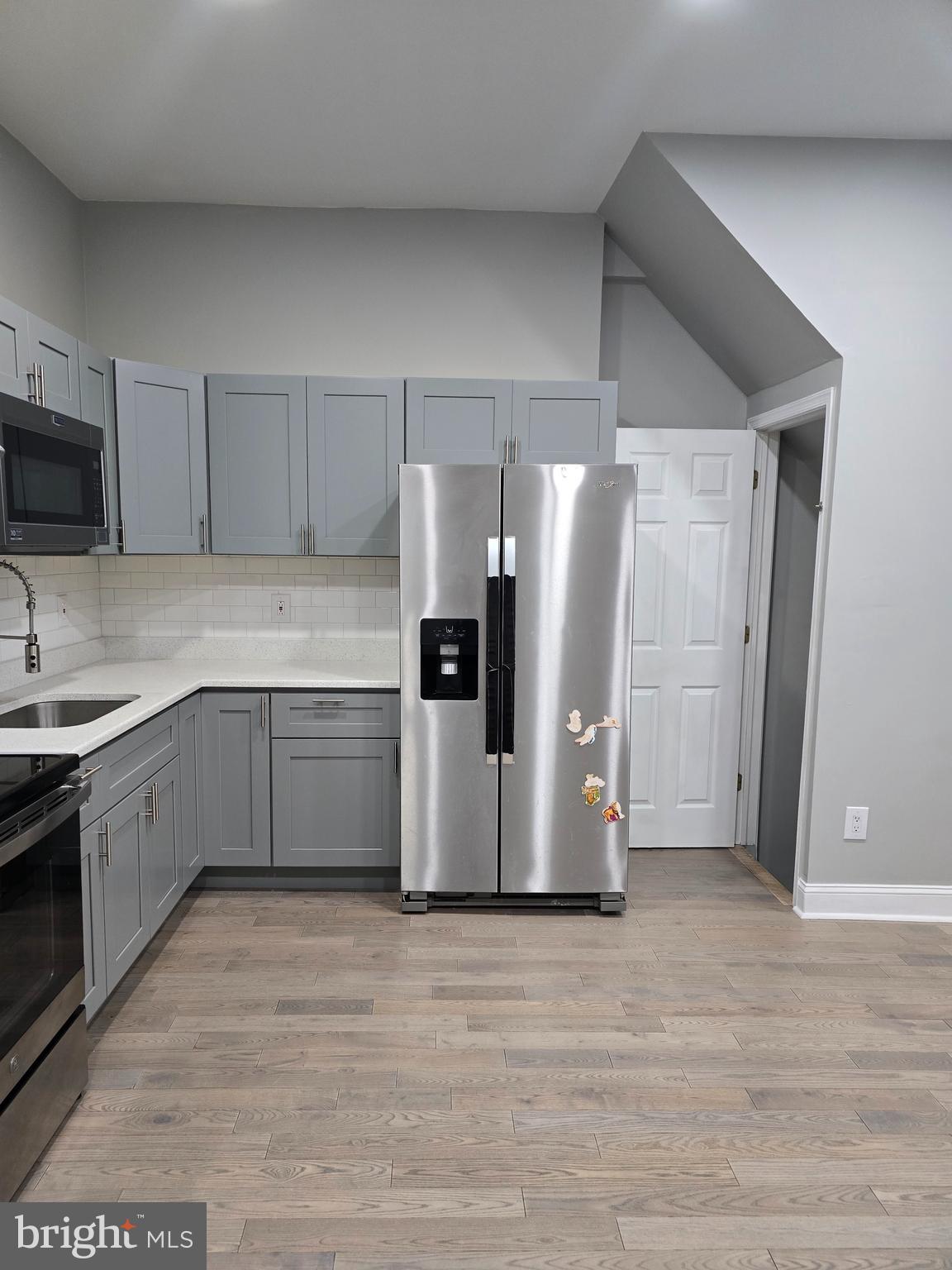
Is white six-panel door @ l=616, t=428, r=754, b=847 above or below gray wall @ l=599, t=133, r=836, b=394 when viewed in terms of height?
below

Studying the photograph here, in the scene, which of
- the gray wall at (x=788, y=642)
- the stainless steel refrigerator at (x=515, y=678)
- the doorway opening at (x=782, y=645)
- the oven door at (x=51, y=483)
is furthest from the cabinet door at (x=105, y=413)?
the gray wall at (x=788, y=642)

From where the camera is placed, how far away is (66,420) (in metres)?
2.71

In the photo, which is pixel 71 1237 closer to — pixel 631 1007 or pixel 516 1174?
pixel 516 1174

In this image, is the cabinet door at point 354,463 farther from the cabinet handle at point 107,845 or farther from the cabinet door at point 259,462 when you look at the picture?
the cabinet handle at point 107,845

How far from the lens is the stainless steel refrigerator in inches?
123

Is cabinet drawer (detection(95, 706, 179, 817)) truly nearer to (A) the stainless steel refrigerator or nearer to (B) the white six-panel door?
(A) the stainless steel refrigerator

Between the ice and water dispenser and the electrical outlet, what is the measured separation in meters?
1.58

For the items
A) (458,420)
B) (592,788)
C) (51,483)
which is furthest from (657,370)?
(51,483)

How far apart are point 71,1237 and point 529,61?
3.28m

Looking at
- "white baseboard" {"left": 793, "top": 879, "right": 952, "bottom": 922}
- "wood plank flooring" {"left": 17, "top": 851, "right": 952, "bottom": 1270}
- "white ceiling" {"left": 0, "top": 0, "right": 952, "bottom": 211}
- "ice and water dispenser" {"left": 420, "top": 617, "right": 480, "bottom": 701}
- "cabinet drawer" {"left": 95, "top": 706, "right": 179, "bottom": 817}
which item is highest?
"white ceiling" {"left": 0, "top": 0, "right": 952, "bottom": 211}

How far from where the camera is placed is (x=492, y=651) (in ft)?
10.5

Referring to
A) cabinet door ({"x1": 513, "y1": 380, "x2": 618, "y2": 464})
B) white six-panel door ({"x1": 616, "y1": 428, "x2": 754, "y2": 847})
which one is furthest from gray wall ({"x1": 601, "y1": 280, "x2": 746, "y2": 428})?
cabinet door ({"x1": 513, "y1": 380, "x2": 618, "y2": 464})
